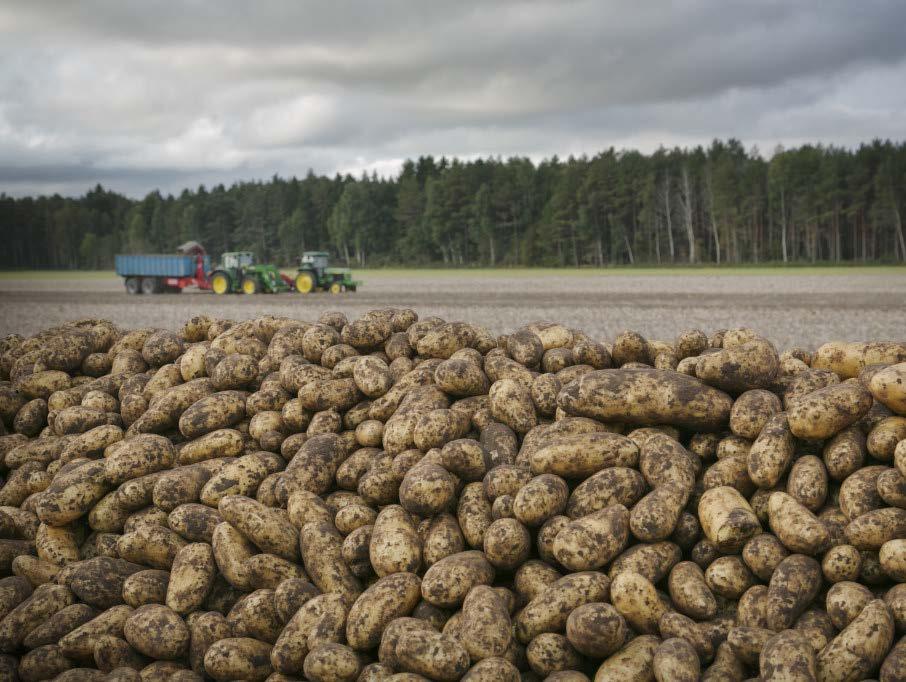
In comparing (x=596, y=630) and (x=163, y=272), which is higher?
(x=163, y=272)

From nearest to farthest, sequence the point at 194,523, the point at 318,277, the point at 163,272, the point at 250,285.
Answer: the point at 194,523 < the point at 250,285 < the point at 318,277 < the point at 163,272

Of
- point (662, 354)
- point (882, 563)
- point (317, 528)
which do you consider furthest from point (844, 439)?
point (317, 528)

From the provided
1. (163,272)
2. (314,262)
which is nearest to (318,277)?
(314,262)

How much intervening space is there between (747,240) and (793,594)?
83.2 metres

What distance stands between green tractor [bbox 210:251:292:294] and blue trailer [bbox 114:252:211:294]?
1.40 m

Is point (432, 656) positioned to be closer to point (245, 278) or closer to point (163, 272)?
point (245, 278)

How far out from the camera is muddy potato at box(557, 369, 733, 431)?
4637 mm

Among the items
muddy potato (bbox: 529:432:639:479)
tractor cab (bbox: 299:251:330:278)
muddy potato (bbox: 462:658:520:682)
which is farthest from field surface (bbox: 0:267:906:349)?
muddy potato (bbox: 462:658:520:682)

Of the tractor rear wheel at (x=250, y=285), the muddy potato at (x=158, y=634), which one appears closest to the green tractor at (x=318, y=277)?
the tractor rear wheel at (x=250, y=285)

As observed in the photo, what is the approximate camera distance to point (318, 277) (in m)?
31.1

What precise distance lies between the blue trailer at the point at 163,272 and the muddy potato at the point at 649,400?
29.5 metres

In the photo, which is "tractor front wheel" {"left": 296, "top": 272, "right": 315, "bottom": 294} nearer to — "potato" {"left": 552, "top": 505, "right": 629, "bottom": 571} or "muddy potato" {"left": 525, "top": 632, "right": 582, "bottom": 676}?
"potato" {"left": 552, "top": 505, "right": 629, "bottom": 571}

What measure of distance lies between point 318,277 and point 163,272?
746 cm

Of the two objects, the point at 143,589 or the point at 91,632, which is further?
the point at 143,589
